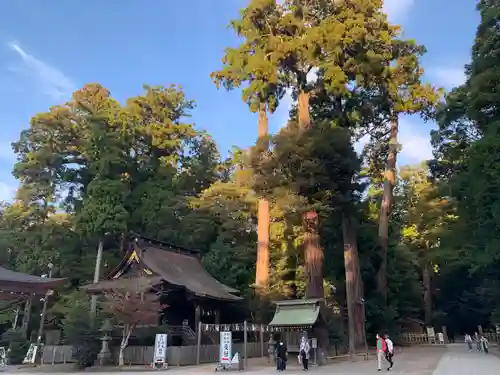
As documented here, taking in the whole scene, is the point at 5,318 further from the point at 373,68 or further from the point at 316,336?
the point at 373,68

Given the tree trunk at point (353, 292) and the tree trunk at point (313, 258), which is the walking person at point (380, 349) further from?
the tree trunk at point (353, 292)

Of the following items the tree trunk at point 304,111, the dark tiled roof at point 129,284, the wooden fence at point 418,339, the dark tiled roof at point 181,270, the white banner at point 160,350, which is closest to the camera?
the white banner at point 160,350

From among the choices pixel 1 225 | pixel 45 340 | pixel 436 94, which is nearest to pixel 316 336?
pixel 436 94

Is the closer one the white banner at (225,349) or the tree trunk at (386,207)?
the white banner at (225,349)

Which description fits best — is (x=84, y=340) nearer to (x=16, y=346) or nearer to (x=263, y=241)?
(x=16, y=346)

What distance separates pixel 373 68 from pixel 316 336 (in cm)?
1460

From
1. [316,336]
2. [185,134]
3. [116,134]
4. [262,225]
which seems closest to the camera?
[316,336]

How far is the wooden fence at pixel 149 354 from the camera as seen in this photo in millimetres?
18062

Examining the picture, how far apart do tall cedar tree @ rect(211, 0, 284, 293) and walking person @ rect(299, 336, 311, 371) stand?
936cm

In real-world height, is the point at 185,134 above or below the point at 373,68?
above

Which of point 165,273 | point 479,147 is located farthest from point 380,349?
point 165,273

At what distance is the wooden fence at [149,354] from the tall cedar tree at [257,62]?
6.15 metres

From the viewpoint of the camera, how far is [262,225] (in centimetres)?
2672

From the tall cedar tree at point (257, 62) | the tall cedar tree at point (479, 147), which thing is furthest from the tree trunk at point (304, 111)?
the tall cedar tree at point (479, 147)
